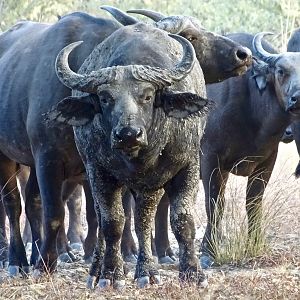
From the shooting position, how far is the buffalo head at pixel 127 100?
672 cm

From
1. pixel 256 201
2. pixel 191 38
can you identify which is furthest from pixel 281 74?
pixel 191 38

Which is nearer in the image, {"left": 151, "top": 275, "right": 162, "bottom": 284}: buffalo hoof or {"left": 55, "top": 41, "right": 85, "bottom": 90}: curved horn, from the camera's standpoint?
{"left": 55, "top": 41, "right": 85, "bottom": 90}: curved horn

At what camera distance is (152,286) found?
24.1 ft

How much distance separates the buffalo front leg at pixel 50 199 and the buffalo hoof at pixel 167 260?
1687 millimetres

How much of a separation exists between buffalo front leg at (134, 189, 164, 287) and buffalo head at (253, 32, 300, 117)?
7.96 feet

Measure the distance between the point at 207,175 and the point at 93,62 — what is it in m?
2.81

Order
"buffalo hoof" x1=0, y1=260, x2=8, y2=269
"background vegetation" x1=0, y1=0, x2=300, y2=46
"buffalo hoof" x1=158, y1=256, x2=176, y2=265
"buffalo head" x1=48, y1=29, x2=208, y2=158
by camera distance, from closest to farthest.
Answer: "buffalo head" x1=48, y1=29, x2=208, y2=158 → "buffalo hoof" x1=0, y1=260, x2=8, y2=269 → "buffalo hoof" x1=158, y1=256, x2=176, y2=265 → "background vegetation" x1=0, y1=0, x2=300, y2=46

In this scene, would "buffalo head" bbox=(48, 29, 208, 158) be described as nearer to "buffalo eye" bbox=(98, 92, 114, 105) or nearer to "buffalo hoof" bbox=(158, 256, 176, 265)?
"buffalo eye" bbox=(98, 92, 114, 105)

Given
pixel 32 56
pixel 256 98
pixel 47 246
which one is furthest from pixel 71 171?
pixel 256 98

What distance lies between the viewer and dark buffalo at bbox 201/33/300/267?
1029cm

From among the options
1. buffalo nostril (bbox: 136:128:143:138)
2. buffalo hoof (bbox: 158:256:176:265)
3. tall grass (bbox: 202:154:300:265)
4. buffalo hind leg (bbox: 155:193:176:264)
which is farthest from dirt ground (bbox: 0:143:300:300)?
buffalo nostril (bbox: 136:128:143:138)

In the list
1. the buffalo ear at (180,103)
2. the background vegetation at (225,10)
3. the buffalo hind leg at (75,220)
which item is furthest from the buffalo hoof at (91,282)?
the background vegetation at (225,10)

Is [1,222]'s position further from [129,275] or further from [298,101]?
[298,101]

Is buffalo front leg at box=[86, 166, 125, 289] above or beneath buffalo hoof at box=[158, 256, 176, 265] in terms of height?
above
